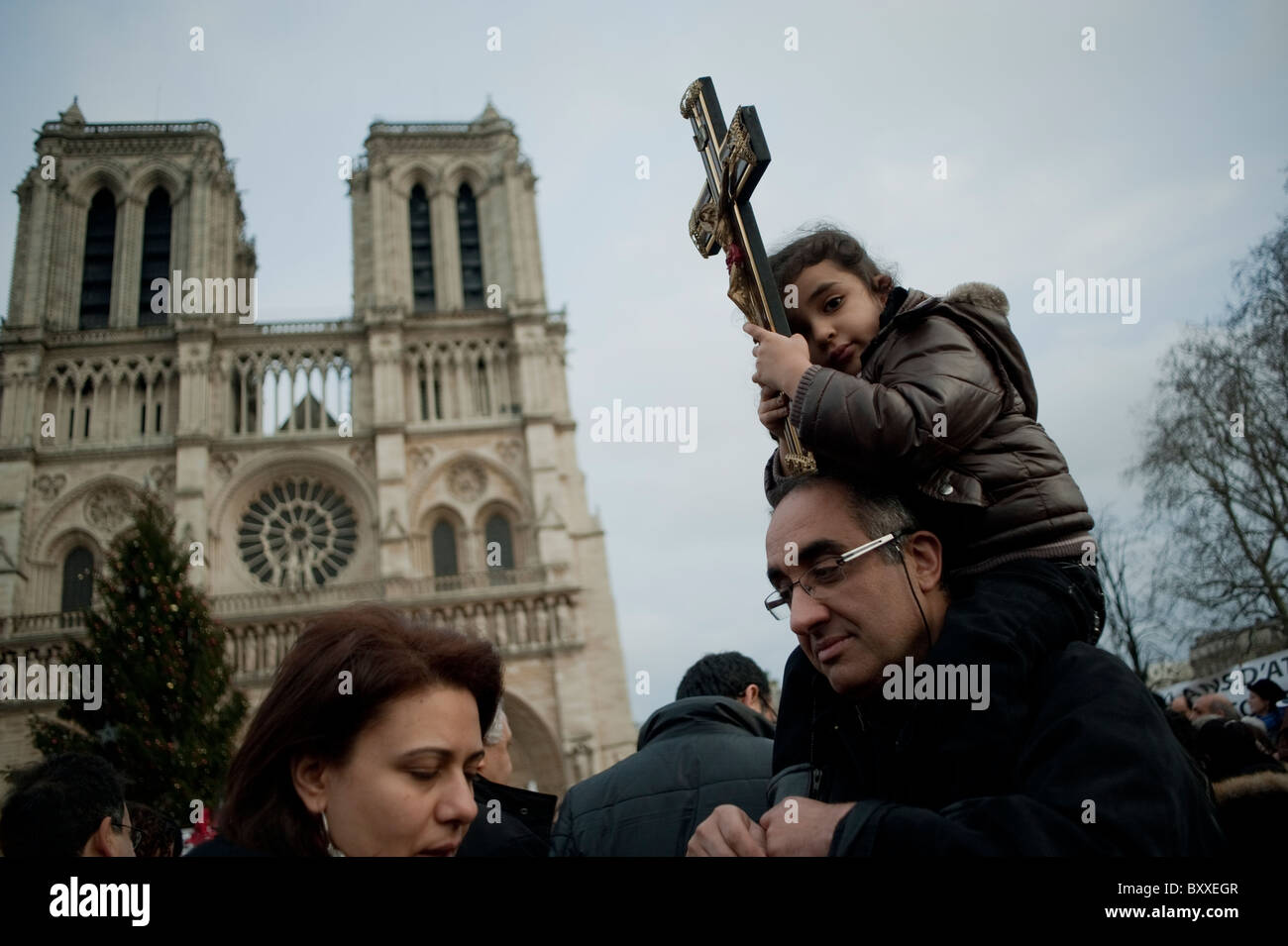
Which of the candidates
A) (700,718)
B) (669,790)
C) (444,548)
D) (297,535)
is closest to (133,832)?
(669,790)

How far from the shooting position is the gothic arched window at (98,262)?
99.7 feet

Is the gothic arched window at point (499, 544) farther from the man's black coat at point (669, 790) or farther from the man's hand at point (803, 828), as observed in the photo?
the man's hand at point (803, 828)

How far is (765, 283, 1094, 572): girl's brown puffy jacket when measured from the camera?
6.59 ft

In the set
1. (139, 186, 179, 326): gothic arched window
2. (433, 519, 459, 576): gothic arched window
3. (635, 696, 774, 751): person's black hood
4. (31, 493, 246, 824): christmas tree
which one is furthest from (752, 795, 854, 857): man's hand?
(139, 186, 179, 326): gothic arched window

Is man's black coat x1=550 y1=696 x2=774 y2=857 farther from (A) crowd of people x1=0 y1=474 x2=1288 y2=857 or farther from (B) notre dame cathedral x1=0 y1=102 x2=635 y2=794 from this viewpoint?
(B) notre dame cathedral x1=0 y1=102 x2=635 y2=794

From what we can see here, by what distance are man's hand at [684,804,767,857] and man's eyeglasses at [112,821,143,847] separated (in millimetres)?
2637

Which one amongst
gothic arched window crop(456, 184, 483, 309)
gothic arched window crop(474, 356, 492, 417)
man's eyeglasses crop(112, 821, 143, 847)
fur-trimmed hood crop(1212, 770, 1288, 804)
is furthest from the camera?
gothic arched window crop(456, 184, 483, 309)

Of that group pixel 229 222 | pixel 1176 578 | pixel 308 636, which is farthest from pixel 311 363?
pixel 308 636

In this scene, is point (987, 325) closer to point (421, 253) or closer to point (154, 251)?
point (421, 253)

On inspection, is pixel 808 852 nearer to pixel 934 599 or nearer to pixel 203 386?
pixel 934 599

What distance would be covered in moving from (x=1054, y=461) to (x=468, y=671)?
145 centimetres

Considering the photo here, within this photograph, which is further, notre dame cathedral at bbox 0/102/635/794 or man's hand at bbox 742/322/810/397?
notre dame cathedral at bbox 0/102/635/794

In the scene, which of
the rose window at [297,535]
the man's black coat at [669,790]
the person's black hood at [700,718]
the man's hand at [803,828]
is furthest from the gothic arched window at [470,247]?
the man's hand at [803,828]

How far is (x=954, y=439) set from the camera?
6.92 feet
